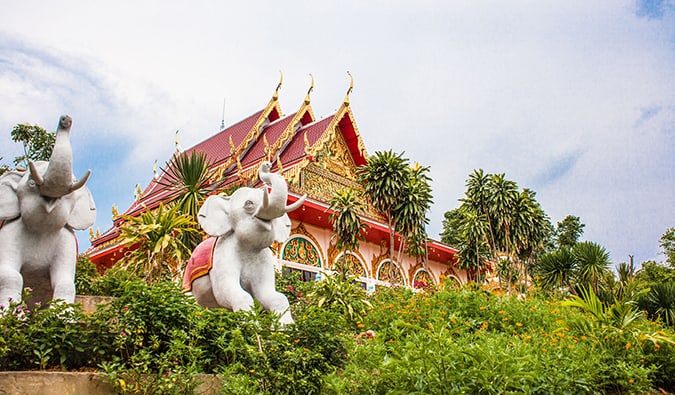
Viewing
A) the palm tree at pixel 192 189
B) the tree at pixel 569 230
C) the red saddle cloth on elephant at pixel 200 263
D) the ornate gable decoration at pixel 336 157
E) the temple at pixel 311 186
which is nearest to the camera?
the red saddle cloth on elephant at pixel 200 263

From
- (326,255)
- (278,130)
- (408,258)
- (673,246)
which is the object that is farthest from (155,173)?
(673,246)

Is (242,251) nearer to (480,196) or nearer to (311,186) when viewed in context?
(311,186)

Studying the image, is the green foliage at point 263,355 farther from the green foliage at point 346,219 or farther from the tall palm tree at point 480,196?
the tall palm tree at point 480,196

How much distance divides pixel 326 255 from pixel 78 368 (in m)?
12.9

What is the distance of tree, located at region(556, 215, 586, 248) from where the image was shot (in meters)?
31.0

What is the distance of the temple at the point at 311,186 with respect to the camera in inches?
648

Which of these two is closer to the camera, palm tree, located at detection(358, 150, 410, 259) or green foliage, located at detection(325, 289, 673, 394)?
green foliage, located at detection(325, 289, 673, 394)

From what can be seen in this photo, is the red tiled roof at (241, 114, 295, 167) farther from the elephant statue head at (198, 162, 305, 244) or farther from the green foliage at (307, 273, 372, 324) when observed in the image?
the elephant statue head at (198, 162, 305, 244)

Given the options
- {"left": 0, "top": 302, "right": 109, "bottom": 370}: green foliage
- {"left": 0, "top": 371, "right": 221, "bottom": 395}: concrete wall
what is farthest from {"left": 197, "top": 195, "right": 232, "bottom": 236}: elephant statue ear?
{"left": 0, "top": 371, "right": 221, "bottom": 395}: concrete wall

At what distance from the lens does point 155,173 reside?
20125 mm

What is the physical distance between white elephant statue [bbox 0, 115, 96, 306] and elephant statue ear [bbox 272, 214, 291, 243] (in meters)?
1.75

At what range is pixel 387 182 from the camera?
17.2 meters

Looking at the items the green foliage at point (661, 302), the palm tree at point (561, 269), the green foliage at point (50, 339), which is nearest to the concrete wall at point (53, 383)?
the green foliage at point (50, 339)

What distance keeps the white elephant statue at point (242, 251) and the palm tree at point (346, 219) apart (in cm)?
941
